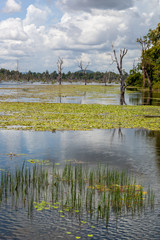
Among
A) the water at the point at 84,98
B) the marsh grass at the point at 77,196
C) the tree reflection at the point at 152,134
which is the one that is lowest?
the marsh grass at the point at 77,196

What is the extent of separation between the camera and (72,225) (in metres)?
8.36

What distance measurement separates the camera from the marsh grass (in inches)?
361

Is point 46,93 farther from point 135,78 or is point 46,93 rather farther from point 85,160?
point 85,160

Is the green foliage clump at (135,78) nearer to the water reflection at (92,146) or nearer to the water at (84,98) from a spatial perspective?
the water at (84,98)

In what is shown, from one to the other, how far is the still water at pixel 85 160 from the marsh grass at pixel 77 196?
32 centimetres

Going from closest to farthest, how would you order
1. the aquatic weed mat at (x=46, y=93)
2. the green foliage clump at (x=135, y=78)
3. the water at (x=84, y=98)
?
1. the water at (x=84, y=98)
2. the aquatic weed mat at (x=46, y=93)
3. the green foliage clump at (x=135, y=78)

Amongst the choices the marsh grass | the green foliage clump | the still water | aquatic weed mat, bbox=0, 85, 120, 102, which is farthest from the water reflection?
the green foliage clump

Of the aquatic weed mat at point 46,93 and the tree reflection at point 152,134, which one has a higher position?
the aquatic weed mat at point 46,93

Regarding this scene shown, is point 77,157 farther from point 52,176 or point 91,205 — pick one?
point 91,205

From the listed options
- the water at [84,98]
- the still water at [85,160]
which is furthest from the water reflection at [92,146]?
the water at [84,98]

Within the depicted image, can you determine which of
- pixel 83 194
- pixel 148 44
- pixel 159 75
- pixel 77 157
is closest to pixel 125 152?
pixel 77 157

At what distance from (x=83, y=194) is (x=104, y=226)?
2146 mm

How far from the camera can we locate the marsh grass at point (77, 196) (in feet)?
30.1

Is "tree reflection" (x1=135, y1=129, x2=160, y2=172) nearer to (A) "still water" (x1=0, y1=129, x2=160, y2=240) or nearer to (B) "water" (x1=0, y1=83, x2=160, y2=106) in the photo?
(A) "still water" (x1=0, y1=129, x2=160, y2=240)
